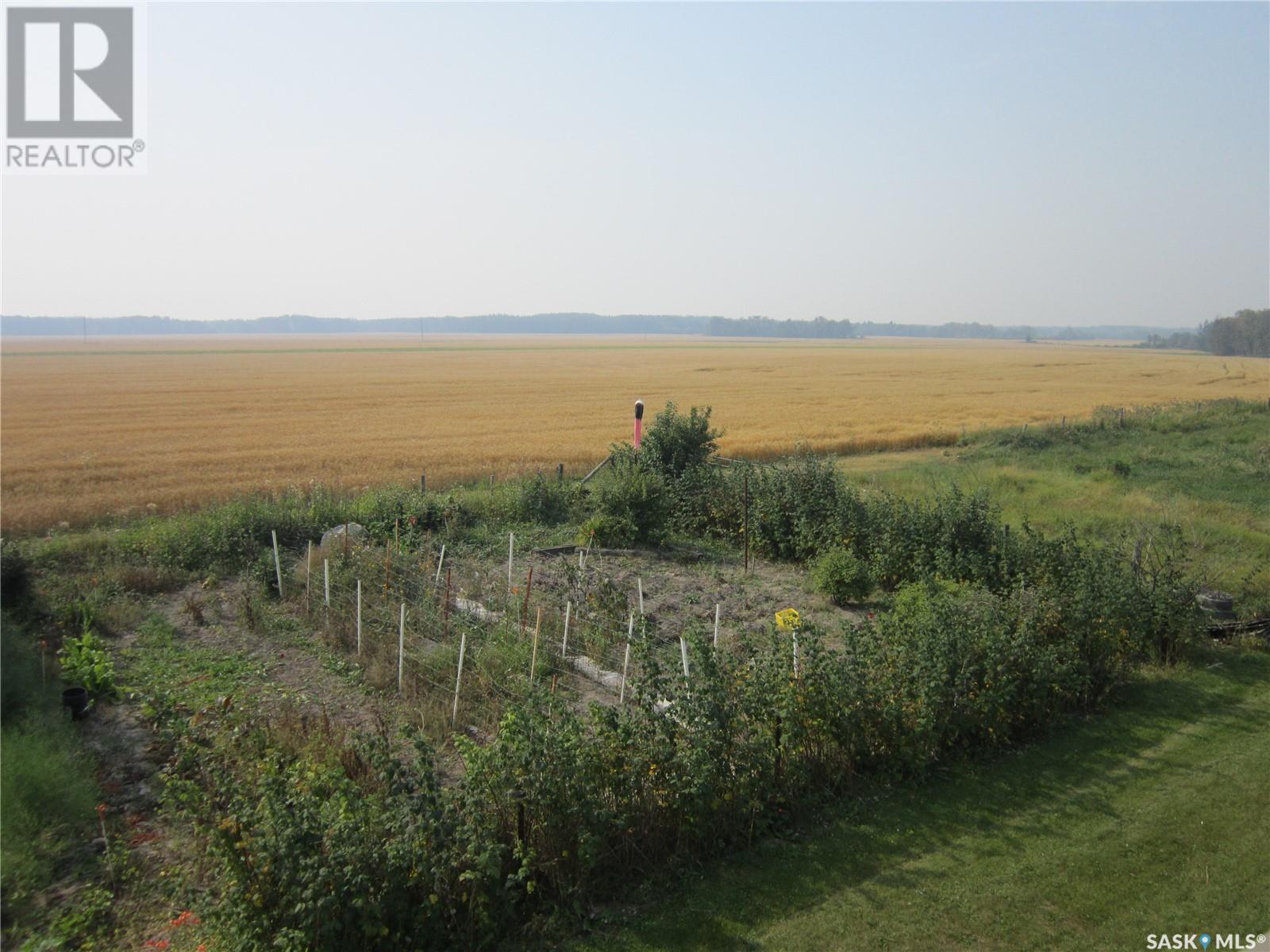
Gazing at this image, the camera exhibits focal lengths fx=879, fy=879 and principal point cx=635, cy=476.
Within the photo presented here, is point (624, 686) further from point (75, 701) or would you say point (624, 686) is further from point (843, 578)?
point (75, 701)

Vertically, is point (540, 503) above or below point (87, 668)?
above

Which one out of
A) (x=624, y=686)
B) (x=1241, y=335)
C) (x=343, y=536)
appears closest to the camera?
(x=624, y=686)

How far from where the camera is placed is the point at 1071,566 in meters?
10.2

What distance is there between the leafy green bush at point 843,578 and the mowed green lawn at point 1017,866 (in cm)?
406

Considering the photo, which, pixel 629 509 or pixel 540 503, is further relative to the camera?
pixel 540 503

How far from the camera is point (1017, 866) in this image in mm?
5727

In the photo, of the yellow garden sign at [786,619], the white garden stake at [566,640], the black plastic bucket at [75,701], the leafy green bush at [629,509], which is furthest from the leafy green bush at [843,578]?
the black plastic bucket at [75,701]

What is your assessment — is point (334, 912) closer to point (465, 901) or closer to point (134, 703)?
point (465, 901)

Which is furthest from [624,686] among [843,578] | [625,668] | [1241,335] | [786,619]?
[1241,335]

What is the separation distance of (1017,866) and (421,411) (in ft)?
128

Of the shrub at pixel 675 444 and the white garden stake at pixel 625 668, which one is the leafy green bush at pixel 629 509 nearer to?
the shrub at pixel 675 444

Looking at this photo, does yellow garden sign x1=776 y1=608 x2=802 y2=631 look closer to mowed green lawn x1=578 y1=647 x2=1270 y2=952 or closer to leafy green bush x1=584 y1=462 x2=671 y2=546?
mowed green lawn x1=578 y1=647 x2=1270 y2=952

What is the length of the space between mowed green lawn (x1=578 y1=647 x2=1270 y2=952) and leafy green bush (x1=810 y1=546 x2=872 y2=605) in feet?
13.3

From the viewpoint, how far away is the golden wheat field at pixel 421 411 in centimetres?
2356
